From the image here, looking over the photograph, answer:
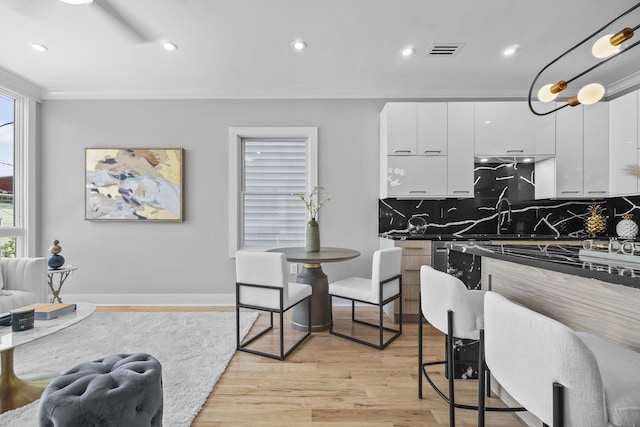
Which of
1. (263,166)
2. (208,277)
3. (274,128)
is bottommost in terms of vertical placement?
(208,277)

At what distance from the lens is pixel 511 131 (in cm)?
333

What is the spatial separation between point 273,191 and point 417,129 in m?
1.84

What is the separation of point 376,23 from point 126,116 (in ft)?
10.2

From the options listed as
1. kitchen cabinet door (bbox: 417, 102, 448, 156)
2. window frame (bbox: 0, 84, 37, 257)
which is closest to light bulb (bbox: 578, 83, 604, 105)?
kitchen cabinet door (bbox: 417, 102, 448, 156)

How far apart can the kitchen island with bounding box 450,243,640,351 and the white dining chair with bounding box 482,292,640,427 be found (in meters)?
0.17

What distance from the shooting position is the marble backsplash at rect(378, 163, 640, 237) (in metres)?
3.66

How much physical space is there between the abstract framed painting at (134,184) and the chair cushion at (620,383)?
3.78 m

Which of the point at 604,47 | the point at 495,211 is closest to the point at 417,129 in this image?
the point at 495,211

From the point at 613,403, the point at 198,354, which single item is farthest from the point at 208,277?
the point at 613,403

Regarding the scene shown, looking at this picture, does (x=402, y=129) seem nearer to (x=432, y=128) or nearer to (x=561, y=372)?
(x=432, y=128)

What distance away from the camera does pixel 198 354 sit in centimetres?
242

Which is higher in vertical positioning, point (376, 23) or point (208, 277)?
point (376, 23)

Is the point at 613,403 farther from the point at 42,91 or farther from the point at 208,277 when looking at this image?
the point at 42,91

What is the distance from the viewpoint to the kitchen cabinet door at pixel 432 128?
3.32 m
